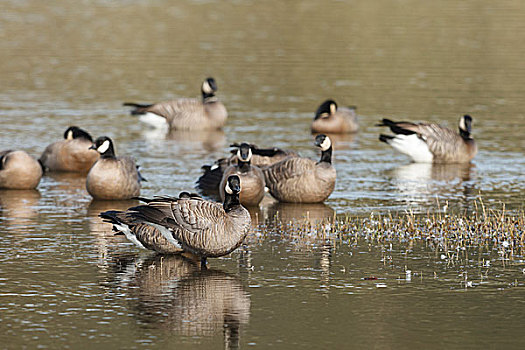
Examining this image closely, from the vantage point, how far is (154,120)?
29.4 meters

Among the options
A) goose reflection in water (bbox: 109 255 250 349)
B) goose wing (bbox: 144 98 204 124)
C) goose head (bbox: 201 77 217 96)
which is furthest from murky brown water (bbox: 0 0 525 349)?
goose head (bbox: 201 77 217 96)

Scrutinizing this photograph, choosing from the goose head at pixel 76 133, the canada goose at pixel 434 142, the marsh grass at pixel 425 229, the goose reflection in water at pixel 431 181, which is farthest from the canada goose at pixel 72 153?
the canada goose at pixel 434 142

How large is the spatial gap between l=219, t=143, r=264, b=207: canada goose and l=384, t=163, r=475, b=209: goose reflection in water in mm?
3157

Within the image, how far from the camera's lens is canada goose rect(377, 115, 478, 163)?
76.9 feet

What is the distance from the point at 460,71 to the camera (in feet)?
133

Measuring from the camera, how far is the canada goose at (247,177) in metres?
16.9

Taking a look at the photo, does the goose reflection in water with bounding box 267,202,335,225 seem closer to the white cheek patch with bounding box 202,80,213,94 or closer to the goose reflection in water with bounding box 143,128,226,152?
the goose reflection in water with bounding box 143,128,226,152

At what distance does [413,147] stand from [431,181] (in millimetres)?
2574

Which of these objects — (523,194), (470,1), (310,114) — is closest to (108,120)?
(310,114)

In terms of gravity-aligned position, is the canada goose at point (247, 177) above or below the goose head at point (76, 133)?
below

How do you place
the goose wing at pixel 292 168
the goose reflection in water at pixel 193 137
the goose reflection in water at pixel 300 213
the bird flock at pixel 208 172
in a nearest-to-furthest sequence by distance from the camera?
1. the bird flock at pixel 208 172
2. the goose reflection in water at pixel 300 213
3. the goose wing at pixel 292 168
4. the goose reflection in water at pixel 193 137

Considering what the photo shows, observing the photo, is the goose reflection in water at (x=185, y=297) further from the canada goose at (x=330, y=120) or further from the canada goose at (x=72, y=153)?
the canada goose at (x=330, y=120)

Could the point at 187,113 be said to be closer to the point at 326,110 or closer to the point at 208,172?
the point at 326,110

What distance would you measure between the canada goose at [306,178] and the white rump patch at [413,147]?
5963mm
